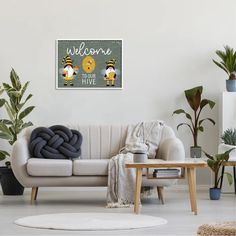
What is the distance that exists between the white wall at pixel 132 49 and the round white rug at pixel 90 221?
8.89 ft

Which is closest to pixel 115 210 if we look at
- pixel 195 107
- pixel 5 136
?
pixel 5 136

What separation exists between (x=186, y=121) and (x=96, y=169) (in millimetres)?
1961

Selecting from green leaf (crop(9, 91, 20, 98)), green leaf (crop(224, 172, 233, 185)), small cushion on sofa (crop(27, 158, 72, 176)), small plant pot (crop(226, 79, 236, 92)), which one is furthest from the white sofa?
small plant pot (crop(226, 79, 236, 92))

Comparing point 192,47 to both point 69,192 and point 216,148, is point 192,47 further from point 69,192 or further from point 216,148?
point 69,192

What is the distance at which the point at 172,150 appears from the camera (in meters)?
6.82

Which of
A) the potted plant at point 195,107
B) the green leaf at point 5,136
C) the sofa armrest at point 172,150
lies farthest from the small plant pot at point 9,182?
the potted plant at point 195,107

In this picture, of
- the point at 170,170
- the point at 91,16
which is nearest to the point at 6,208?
the point at 170,170

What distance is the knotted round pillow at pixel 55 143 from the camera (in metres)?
7.04

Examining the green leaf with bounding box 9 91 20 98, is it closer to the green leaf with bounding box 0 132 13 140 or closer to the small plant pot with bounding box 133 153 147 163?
the green leaf with bounding box 0 132 13 140

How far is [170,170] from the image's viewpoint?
248 inches

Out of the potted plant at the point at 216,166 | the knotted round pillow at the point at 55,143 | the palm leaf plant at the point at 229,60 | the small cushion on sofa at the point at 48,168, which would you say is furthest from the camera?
the palm leaf plant at the point at 229,60

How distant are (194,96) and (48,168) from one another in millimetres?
2234

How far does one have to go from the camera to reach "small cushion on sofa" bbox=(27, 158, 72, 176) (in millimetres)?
6774

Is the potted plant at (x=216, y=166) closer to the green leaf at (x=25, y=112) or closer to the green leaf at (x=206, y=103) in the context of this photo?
the green leaf at (x=206, y=103)
